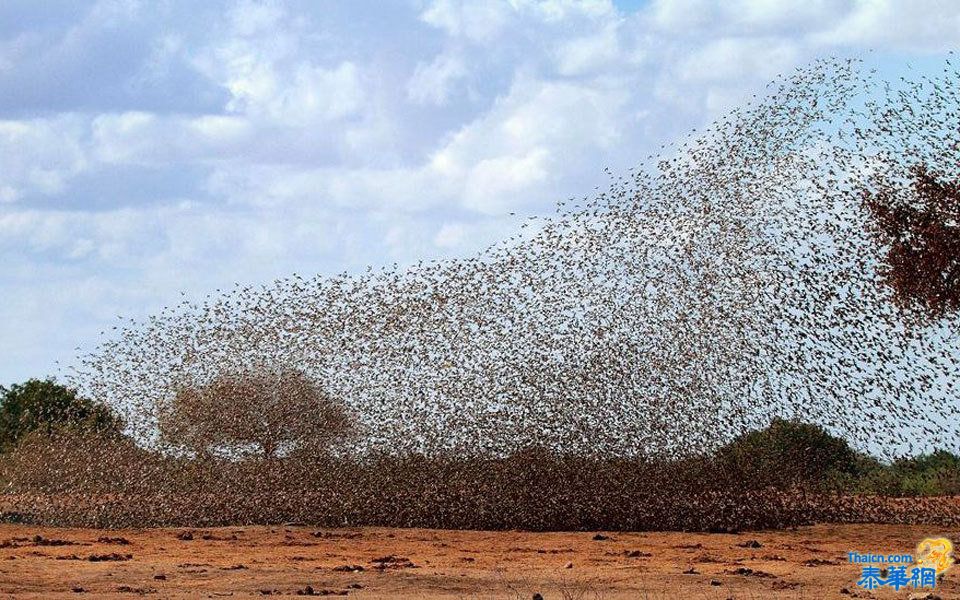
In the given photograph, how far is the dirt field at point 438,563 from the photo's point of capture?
9297 millimetres

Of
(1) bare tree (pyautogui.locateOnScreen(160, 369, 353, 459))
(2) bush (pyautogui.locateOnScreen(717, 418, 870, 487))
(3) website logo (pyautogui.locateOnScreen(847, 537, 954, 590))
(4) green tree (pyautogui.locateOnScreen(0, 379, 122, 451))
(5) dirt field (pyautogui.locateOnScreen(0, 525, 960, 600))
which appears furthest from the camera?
(4) green tree (pyautogui.locateOnScreen(0, 379, 122, 451))

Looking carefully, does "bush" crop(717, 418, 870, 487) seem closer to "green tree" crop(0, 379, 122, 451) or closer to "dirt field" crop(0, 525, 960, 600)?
"dirt field" crop(0, 525, 960, 600)

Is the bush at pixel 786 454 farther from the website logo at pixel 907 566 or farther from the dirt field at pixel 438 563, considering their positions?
the website logo at pixel 907 566

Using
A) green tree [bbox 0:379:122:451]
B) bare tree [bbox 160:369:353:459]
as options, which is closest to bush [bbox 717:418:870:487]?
bare tree [bbox 160:369:353:459]

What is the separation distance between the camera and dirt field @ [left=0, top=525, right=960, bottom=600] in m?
9.30

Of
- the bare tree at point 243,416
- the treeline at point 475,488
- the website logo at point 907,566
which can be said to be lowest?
the website logo at point 907,566

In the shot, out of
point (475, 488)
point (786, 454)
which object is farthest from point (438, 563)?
point (786, 454)

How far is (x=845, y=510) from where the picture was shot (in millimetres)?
15125

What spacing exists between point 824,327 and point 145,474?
9257 mm

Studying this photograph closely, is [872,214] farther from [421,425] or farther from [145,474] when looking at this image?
[145,474]

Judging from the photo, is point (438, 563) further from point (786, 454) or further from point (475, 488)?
point (786, 454)

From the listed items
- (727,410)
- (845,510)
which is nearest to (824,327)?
(727,410)

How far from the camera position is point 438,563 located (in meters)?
11.3

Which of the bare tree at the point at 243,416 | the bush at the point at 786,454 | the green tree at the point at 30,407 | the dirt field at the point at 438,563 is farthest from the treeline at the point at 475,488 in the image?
the green tree at the point at 30,407
